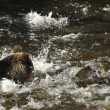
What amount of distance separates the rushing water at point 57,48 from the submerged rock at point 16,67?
0.14m

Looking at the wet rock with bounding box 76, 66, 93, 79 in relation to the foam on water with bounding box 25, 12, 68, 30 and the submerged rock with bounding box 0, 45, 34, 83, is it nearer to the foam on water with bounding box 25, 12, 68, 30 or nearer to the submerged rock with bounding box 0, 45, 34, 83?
the submerged rock with bounding box 0, 45, 34, 83

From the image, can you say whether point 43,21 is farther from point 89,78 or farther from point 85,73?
point 89,78

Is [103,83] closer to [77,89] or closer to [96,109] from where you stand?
[77,89]

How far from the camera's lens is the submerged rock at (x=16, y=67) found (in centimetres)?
527

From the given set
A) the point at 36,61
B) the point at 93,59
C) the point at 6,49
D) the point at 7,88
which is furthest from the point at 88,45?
the point at 7,88

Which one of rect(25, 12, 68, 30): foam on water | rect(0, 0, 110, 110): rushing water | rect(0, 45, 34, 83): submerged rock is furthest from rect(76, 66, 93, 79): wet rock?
rect(25, 12, 68, 30): foam on water

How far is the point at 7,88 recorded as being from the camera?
5.50 m

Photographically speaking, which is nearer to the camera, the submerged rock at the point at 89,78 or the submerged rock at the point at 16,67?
the submerged rock at the point at 16,67

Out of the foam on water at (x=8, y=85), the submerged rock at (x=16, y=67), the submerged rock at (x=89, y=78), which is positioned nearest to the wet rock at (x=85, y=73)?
the submerged rock at (x=89, y=78)

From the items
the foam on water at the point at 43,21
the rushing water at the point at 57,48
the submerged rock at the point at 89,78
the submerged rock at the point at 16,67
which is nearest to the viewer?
the rushing water at the point at 57,48

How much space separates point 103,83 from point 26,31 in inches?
180

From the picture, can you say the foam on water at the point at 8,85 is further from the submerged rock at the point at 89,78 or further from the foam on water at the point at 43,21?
the foam on water at the point at 43,21

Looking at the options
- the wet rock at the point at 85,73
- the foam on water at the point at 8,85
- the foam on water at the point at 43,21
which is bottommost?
the foam on water at the point at 8,85

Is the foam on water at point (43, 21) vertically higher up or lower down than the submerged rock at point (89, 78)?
higher up
